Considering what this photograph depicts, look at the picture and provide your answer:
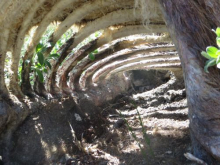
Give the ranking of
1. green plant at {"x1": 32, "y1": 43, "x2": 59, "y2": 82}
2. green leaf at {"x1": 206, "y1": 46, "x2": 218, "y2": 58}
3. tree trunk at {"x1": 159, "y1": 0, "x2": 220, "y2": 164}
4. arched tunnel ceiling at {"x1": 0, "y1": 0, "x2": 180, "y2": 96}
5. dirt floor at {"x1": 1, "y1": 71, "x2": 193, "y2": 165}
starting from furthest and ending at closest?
1. green plant at {"x1": 32, "y1": 43, "x2": 59, "y2": 82}
2. arched tunnel ceiling at {"x1": 0, "y1": 0, "x2": 180, "y2": 96}
3. dirt floor at {"x1": 1, "y1": 71, "x2": 193, "y2": 165}
4. tree trunk at {"x1": 159, "y1": 0, "x2": 220, "y2": 164}
5. green leaf at {"x1": 206, "y1": 46, "x2": 218, "y2": 58}

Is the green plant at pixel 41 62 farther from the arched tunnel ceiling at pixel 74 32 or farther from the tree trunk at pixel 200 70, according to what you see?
the tree trunk at pixel 200 70

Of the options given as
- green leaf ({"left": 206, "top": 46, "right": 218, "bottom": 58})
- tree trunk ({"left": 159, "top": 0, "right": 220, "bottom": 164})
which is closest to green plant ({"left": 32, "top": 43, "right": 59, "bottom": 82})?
tree trunk ({"left": 159, "top": 0, "right": 220, "bottom": 164})

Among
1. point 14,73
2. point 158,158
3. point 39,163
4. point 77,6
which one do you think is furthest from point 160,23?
point 39,163

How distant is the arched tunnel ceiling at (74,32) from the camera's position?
205 cm

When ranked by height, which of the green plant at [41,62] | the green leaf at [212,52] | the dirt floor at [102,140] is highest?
the green plant at [41,62]

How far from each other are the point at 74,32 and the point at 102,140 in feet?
3.11

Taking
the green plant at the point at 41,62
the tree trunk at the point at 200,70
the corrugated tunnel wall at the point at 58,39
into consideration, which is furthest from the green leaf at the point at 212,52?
the green plant at the point at 41,62

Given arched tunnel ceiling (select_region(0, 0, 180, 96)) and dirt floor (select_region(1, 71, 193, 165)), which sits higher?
arched tunnel ceiling (select_region(0, 0, 180, 96))

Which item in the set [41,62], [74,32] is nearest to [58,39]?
[74,32]

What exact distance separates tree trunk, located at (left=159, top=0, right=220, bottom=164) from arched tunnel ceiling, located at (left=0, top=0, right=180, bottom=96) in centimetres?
31

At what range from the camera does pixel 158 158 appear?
1728mm

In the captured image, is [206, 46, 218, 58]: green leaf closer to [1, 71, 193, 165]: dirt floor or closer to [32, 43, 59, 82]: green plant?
[1, 71, 193, 165]: dirt floor

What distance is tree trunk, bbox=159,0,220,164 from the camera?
1412mm

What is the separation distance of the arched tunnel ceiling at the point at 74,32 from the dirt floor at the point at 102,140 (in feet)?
1.14
